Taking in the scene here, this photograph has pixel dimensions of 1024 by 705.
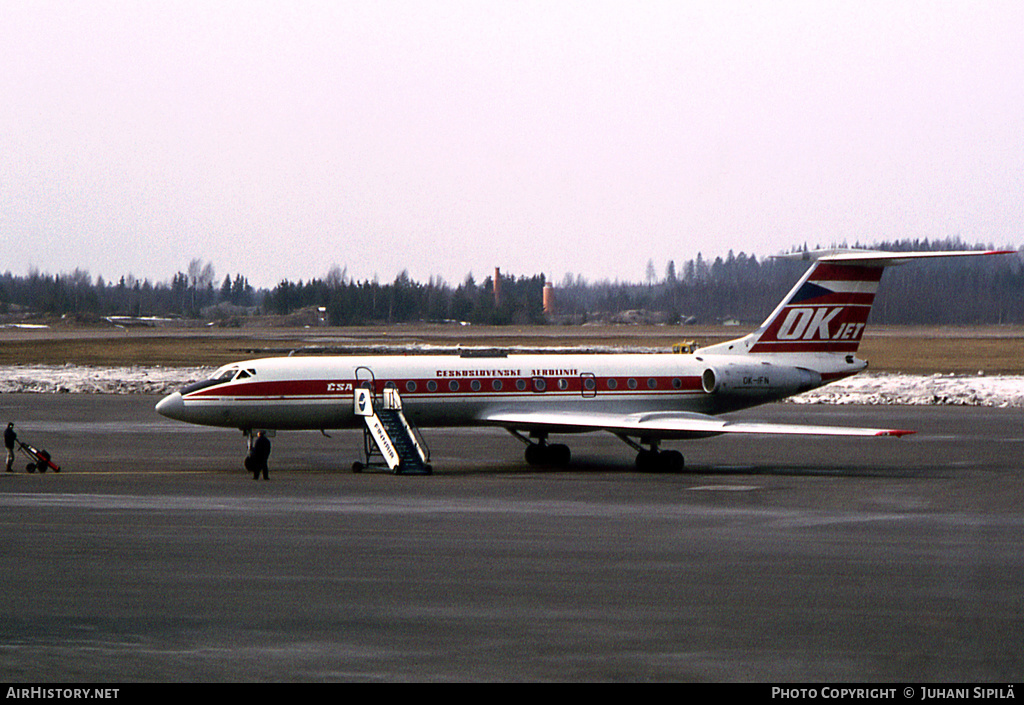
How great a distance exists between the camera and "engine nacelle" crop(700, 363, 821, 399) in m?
31.6

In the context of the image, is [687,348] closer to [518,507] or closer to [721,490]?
[721,490]

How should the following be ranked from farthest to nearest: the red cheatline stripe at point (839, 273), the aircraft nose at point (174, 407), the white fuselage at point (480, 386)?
the red cheatline stripe at point (839, 273), the white fuselage at point (480, 386), the aircraft nose at point (174, 407)

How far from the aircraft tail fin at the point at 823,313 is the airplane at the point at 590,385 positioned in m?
0.03

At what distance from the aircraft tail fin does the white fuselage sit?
485 mm

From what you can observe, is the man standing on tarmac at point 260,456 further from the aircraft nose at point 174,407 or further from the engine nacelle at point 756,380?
the engine nacelle at point 756,380

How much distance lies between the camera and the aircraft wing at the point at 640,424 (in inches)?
1102

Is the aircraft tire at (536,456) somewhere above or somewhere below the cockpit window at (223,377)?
below

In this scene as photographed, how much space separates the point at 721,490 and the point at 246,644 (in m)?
15.0

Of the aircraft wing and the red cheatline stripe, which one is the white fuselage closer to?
the aircraft wing

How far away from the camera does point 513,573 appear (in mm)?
15641

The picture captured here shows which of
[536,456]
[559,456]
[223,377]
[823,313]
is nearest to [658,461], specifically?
[559,456]

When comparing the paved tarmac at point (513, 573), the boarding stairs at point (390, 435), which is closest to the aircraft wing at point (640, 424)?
the paved tarmac at point (513, 573)

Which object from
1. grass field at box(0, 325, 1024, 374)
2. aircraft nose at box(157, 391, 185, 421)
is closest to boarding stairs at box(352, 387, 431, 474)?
aircraft nose at box(157, 391, 185, 421)

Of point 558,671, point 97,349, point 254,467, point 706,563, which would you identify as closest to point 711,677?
point 558,671
